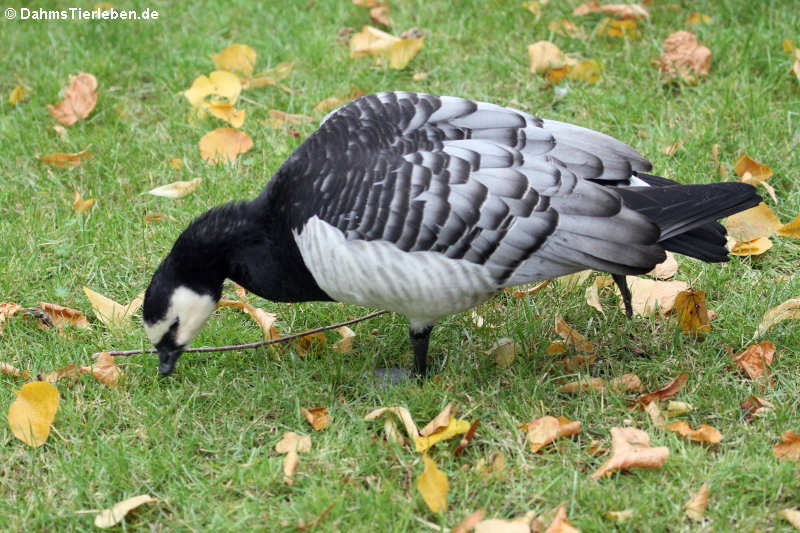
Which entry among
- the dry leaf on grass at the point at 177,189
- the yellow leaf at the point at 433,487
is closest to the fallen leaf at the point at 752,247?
the yellow leaf at the point at 433,487

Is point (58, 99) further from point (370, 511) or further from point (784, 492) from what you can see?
point (784, 492)

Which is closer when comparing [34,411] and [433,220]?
[433,220]

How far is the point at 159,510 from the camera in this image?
330 cm

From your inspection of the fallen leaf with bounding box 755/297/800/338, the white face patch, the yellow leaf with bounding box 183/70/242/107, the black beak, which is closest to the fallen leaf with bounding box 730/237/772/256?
the fallen leaf with bounding box 755/297/800/338

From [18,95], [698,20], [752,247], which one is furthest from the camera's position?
[698,20]

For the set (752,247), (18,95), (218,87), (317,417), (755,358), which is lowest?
(317,417)

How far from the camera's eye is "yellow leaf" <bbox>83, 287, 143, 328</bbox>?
4262mm

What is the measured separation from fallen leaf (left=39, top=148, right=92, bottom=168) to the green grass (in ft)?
0.21

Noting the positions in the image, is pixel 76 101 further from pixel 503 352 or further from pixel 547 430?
pixel 547 430

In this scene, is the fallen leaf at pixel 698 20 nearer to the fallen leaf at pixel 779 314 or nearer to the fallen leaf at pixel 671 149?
the fallen leaf at pixel 671 149

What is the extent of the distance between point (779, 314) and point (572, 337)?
2.99 ft

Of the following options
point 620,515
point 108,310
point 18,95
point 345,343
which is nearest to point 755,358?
point 620,515

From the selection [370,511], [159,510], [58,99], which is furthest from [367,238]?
[58,99]

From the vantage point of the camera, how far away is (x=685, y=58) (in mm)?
5562
